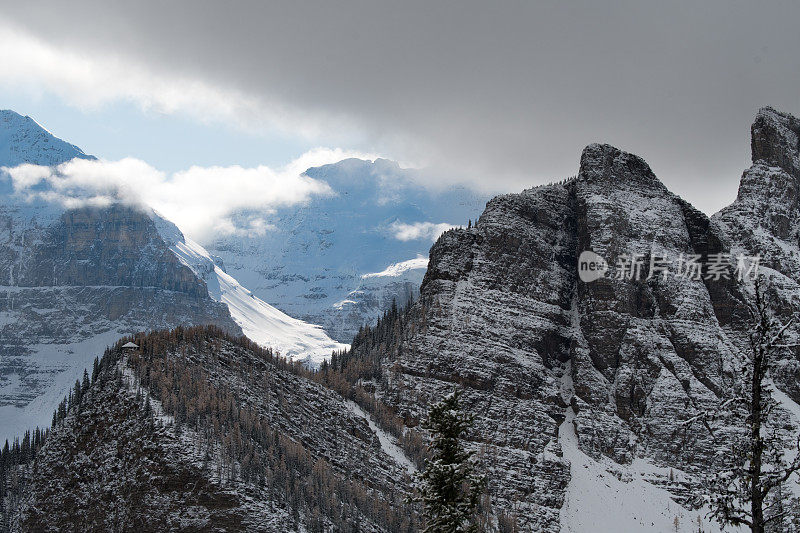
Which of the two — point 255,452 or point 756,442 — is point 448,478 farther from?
point 255,452

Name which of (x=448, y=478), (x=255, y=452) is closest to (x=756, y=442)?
(x=448, y=478)

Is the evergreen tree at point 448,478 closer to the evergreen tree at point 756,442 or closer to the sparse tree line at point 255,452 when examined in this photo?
the evergreen tree at point 756,442

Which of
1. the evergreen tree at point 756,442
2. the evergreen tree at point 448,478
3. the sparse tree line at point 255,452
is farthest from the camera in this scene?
the sparse tree line at point 255,452

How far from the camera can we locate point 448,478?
56.9 m

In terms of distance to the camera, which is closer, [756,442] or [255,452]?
[756,442]

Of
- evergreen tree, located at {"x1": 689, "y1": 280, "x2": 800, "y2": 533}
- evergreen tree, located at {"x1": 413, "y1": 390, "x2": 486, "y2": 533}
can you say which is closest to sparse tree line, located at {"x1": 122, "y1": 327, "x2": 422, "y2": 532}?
evergreen tree, located at {"x1": 413, "y1": 390, "x2": 486, "y2": 533}

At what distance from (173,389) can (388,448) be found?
5327 cm

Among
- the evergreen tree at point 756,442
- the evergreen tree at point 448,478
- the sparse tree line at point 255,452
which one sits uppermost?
the evergreen tree at point 756,442

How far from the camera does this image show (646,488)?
199 metres

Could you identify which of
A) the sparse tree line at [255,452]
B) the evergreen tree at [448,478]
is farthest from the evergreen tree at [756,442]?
the sparse tree line at [255,452]

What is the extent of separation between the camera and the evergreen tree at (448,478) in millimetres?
55750

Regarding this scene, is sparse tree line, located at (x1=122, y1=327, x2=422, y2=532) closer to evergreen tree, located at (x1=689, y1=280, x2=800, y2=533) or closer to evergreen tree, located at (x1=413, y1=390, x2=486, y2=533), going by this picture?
evergreen tree, located at (x1=413, y1=390, x2=486, y2=533)

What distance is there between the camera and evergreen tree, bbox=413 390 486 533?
183 ft

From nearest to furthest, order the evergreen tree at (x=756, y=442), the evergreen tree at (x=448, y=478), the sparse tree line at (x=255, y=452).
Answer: the evergreen tree at (x=756, y=442)
the evergreen tree at (x=448, y=478)
the sparse tree line at (x=255, y=452)
